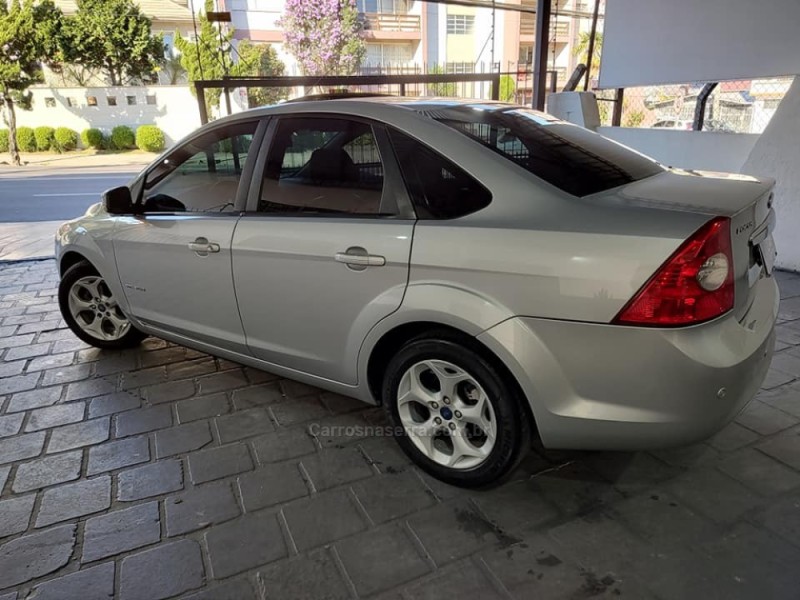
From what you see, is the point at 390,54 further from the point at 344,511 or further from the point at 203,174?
the point at 344,511

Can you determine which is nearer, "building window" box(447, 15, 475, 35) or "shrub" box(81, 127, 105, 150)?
"shrub" box(81, 127, 105, 150)

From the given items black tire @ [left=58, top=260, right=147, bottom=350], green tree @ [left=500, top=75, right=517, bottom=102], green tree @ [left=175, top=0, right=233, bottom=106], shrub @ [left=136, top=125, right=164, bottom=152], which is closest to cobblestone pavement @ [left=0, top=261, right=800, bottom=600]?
black tire @ [left=58, top=260, right=147, bottom=350]

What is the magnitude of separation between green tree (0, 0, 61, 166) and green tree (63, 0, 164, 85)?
33.0 inches

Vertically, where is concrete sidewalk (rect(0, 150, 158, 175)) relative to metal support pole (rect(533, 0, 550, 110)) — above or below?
below

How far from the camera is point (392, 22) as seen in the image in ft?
90.5

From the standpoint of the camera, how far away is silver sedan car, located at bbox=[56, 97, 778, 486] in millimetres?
1845

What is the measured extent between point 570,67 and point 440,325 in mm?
28820

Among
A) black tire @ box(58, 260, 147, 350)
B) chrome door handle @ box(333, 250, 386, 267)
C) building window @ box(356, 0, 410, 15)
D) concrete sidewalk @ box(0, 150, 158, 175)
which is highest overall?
building window @ box(356, 0, 410, 15)

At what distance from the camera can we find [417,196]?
89.7 inches

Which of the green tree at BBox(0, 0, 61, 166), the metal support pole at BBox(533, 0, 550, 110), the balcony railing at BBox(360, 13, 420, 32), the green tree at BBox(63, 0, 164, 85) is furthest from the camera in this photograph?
the balcony railing at BBox(360, 13, 420, 32)

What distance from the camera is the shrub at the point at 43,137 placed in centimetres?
2575

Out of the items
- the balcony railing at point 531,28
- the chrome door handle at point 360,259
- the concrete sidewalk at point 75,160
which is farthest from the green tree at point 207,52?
the chrome door handle at point 360,259

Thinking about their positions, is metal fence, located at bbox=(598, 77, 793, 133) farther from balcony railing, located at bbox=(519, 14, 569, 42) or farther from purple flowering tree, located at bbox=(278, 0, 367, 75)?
balcony railing, located at bbox=(519, 14, 569, 42)

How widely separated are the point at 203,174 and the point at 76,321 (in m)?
1.68
